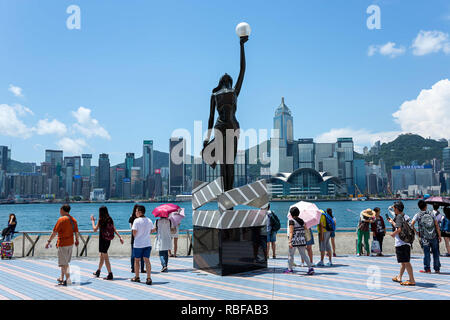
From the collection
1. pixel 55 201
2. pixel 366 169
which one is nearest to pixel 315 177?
pixel 366 169

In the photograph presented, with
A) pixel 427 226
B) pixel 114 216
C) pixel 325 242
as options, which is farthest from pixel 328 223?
pixel 114 216

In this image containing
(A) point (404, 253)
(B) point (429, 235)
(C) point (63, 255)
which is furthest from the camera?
(B) point (429, 235)

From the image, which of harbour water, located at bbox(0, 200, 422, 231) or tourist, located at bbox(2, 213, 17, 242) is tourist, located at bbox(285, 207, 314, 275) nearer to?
tourist, located at bbox(2, 213, 17, 242)

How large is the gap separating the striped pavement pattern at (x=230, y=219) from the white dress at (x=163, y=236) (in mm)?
831

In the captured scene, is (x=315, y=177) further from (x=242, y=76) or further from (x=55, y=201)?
(x=242, y=76)

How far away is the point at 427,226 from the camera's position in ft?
26.9

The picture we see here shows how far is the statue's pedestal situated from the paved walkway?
0.90 feet

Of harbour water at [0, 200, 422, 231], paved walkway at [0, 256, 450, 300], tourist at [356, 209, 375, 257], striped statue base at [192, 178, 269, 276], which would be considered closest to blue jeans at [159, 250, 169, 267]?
paved walkway at [0, 256, 450, 300]

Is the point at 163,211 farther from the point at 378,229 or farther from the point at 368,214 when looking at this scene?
the point at 378,229

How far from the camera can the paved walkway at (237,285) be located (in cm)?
623

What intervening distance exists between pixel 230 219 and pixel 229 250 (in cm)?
75

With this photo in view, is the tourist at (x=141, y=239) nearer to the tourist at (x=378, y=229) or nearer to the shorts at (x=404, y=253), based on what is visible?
the shorts at (x=404, y=253)

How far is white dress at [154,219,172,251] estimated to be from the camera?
9055 mm

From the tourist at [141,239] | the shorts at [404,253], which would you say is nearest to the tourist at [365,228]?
the shorts at [404,253]
